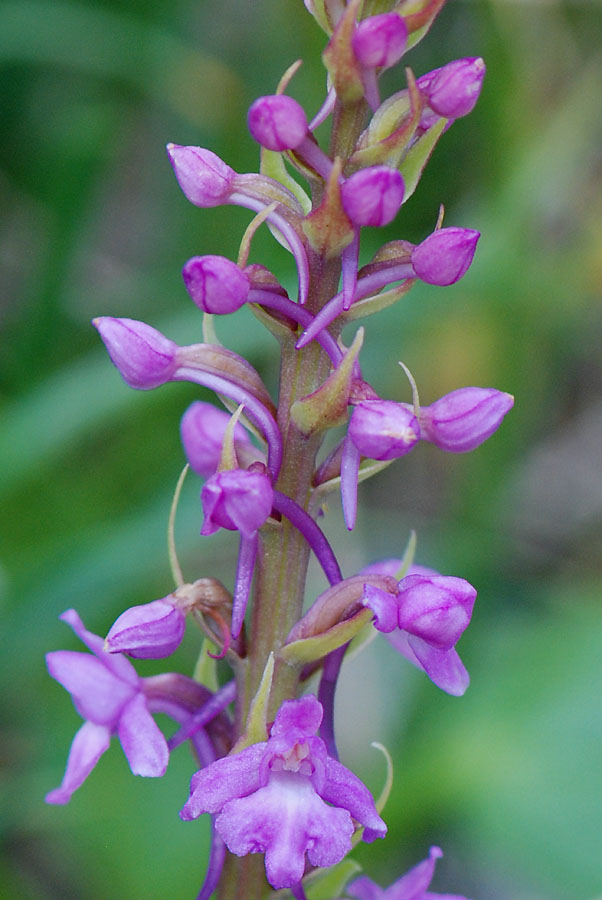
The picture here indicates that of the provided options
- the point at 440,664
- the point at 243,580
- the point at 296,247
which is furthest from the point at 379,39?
the point at 440,664

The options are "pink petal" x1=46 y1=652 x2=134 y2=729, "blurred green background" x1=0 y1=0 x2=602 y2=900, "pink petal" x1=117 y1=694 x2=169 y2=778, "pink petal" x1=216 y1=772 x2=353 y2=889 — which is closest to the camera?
"pink petal" x1=216 y1=772 x2=353 y2=889

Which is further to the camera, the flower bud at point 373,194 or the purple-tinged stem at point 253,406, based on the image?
the purple-tinged stem at point 253,406

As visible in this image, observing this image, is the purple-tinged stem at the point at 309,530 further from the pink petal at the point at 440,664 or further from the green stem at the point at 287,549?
the pink petal at the point at 440,664

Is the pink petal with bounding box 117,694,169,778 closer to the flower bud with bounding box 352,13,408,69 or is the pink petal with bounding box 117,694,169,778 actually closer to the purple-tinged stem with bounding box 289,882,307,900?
the purple-tinged stem with bounding box 289,882,307,900

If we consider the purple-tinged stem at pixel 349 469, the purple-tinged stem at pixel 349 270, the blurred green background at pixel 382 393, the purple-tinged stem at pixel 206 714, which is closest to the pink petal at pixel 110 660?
the purple-tinged stem at pixel 206 714

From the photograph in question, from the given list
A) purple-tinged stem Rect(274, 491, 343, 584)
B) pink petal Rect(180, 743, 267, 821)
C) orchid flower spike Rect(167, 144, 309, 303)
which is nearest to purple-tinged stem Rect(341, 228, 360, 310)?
orchid flower spike Rect(167, 144, 309, 303)

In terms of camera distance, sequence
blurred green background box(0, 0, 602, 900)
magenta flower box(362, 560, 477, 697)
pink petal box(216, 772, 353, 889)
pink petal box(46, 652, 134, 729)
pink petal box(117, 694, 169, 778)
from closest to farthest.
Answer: pink petal box(216, 772, 353, 889) → magenta flower box(362, 560, 477, 697) → pink petal box(117, 694, 169, 778) → pink petal box(46, 652, 134, 729) → blurred green background box(0, 0, 602, 900)

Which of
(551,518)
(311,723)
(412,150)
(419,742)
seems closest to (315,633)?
(311,723)
